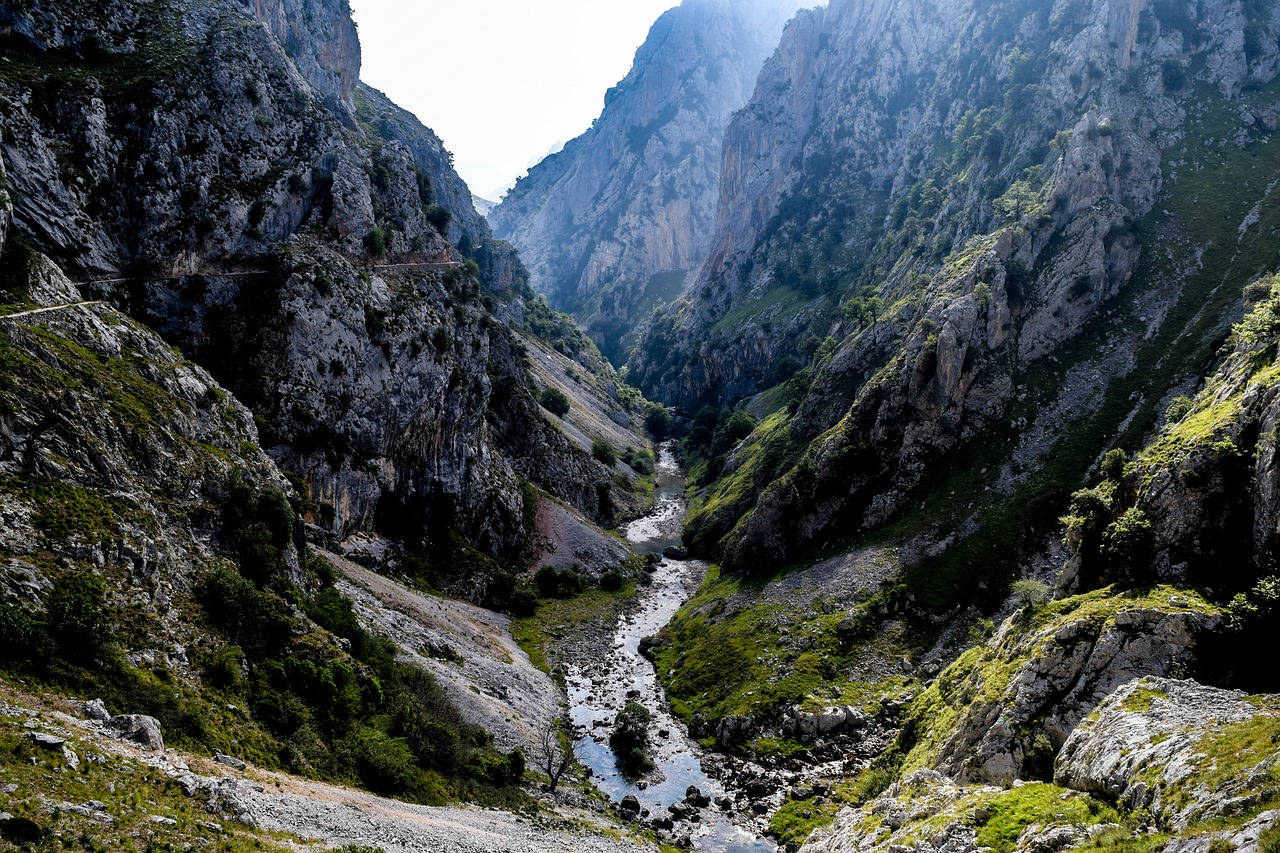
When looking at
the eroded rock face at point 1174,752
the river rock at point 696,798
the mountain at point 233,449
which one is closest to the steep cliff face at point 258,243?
the mountain at point 233,449

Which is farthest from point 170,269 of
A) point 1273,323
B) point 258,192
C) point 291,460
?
point 1273,323

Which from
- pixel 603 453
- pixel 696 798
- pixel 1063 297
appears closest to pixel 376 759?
pixel 696 798

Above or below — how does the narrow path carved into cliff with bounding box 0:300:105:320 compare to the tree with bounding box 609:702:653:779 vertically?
above

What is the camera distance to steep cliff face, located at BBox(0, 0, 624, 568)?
68250mm

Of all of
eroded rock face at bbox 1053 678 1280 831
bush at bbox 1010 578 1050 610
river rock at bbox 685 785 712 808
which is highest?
bush at bbox 1010 578 1050 610

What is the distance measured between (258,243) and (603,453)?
3703 inches

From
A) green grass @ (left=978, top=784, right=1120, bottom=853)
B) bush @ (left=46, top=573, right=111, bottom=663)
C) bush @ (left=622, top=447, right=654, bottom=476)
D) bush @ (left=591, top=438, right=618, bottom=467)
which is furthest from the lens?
bush @ (left=622, top=447, right=654, bottom=476)

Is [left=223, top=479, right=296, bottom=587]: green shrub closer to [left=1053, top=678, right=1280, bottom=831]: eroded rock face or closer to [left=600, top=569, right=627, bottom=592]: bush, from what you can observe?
[left=1053, top=678, right=1280, bottom=831]: eroded rock face

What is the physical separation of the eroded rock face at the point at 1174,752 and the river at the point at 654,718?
28.2 m

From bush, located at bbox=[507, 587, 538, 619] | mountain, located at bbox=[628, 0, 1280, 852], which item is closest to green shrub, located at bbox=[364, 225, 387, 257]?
bush, located at bbox=[507, 587, 538, 619]

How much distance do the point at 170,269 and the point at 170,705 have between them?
58.6 m

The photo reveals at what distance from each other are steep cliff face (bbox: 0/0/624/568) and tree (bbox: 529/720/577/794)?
3643cm

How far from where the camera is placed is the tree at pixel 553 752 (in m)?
56.6

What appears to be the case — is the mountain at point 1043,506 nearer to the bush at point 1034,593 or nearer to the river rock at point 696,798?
the bush at point 1034,593
